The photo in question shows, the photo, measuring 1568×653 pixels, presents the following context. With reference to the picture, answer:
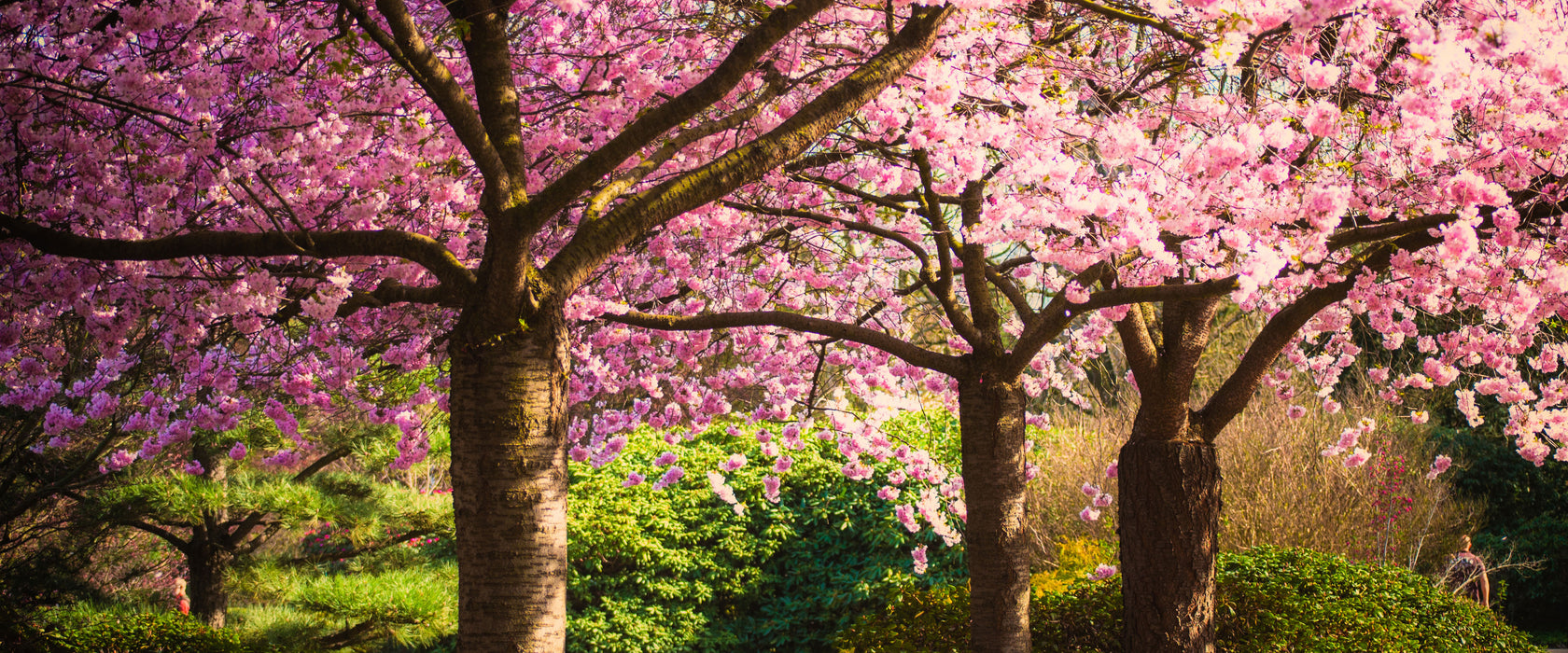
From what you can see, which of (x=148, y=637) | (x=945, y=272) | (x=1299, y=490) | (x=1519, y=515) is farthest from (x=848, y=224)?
(x=1519, y=515)

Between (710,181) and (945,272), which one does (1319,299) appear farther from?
(710,181)

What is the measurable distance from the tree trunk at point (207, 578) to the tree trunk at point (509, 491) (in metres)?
7.41

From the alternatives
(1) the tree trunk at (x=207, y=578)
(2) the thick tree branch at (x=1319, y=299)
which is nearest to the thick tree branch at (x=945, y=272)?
(2) the thick tree branch at (x=1319, y=299)

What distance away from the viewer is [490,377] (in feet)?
11.7

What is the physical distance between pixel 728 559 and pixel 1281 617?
18.8 feet

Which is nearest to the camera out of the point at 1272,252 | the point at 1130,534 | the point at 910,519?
the point at 1272,252

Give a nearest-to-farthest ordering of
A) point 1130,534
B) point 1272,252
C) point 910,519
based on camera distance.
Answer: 1. point 1272,252
2. point 1130,534
3. point 910,519

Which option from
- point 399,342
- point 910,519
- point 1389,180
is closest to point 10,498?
point 399,342

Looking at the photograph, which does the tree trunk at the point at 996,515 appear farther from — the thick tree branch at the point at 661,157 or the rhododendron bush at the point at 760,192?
the thick tree branch at the point at 661,157

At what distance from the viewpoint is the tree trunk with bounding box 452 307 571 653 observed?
11.4ft

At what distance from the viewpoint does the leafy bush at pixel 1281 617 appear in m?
6.39

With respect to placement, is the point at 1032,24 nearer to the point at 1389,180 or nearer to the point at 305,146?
the point at 1389,180

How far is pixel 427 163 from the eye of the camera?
15.9 feet

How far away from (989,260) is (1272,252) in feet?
12.1
